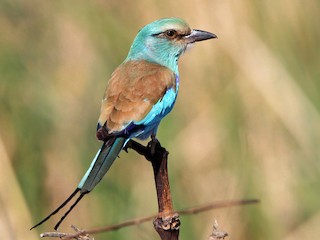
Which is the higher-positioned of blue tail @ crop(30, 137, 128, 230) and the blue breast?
the blue breast

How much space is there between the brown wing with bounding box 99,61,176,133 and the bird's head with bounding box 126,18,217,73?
27 centimetres

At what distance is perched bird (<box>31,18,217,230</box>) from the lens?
2719 mm

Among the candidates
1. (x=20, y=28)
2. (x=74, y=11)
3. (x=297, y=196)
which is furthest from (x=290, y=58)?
(x=20, y=28)

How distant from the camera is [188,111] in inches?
186

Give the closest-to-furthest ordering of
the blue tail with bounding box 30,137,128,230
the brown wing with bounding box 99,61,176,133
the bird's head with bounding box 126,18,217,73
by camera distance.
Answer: the blue tail with bounding box 30,137,128,230, the brown wing with bounding box 99,61,176,133, the bird's head with bounding box 126,18,217,73

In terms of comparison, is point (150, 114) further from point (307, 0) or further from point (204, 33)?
point (307, 0)

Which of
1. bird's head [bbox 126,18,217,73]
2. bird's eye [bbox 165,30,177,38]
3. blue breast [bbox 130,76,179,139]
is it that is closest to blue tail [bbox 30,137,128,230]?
blue breast [bbox 130,76,179,139]

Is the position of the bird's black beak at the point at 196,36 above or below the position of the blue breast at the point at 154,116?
above

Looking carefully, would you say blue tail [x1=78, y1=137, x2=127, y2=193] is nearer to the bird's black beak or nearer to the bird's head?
the bird's head

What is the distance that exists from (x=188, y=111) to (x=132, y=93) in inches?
66.5

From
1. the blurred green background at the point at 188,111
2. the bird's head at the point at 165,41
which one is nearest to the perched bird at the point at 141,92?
the bird's head at the point at 165,41

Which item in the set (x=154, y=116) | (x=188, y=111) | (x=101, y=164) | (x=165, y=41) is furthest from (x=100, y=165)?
(x=188, y=111)

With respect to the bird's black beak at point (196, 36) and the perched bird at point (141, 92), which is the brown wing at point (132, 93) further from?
the bird's black beak at point (196, 36)

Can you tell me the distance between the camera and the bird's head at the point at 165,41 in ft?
12.0
